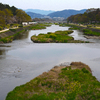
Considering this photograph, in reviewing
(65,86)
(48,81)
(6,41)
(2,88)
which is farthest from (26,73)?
(6,41)

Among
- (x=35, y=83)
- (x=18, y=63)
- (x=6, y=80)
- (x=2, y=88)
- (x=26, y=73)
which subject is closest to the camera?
(x=35, y=83)

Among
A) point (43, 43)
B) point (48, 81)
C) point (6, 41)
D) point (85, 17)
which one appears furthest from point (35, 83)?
point (85, 17)

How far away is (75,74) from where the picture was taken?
1769cm

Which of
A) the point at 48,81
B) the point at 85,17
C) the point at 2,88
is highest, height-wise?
the point at 85,17

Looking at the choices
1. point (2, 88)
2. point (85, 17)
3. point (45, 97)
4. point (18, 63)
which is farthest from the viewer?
point (85, 17)

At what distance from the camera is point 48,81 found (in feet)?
51.4

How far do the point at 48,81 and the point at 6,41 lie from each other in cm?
3498

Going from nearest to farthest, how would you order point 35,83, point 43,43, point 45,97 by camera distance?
1. point 45,97
2. point 35,83
3. point 43,43

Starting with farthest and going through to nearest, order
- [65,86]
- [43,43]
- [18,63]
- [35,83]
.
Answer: [43,43]
[18,63]
[35,83]
[65,86]

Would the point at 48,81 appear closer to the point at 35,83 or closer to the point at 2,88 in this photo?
the point at 35,83

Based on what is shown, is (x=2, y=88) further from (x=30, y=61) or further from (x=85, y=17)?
(x=85, y=17)

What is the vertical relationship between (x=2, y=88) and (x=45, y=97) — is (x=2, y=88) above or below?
below

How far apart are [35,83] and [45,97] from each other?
363 centimetres

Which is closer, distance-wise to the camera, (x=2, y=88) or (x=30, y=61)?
(x=2, y=88)
